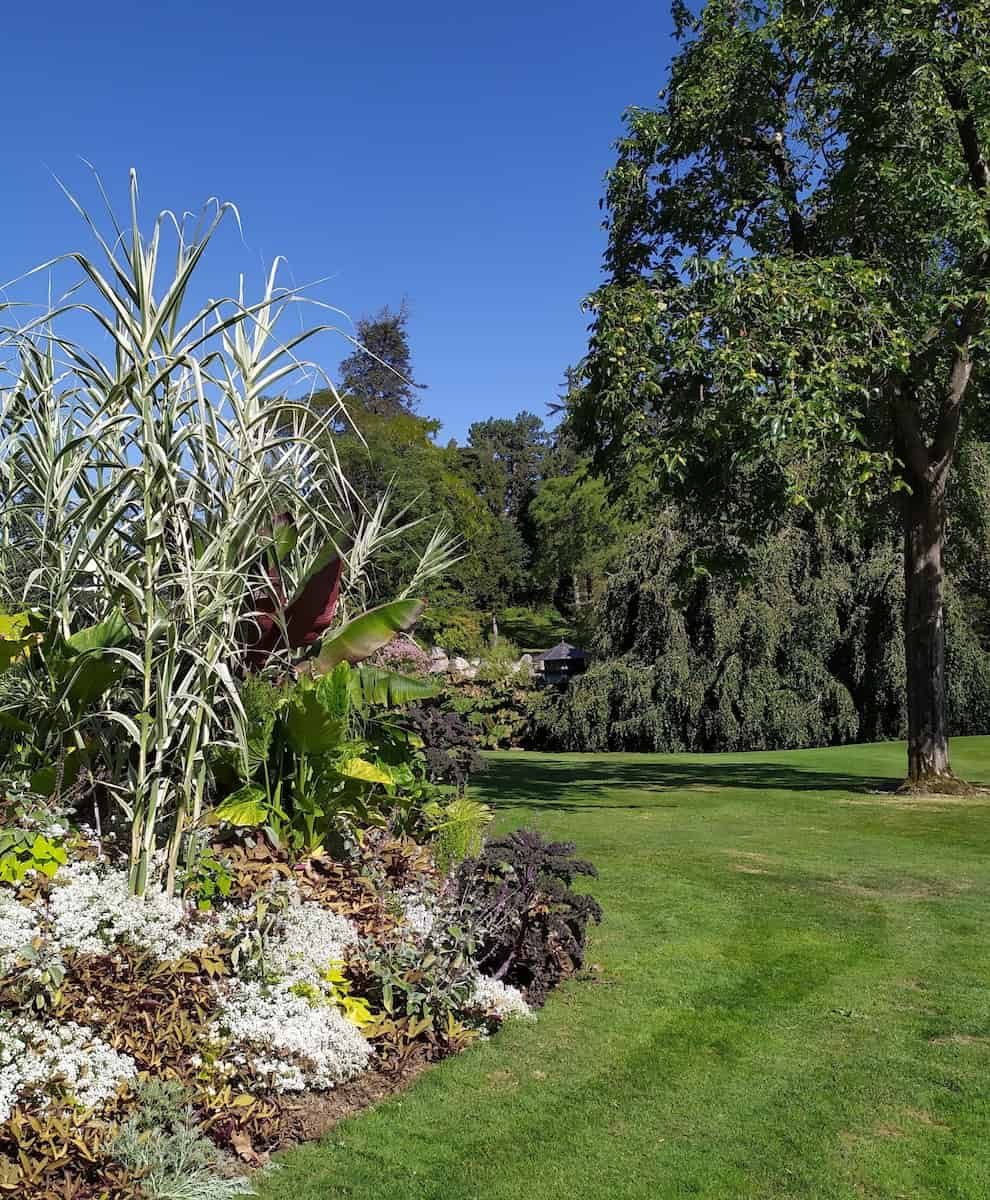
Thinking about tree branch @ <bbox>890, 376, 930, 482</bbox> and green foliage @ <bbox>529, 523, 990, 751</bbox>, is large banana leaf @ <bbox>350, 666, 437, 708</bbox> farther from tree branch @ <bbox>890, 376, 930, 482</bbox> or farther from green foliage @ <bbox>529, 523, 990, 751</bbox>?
green foliage @ <bbox>529, 523, 990, 751</bbox>

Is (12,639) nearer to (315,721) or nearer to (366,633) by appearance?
(315,721)

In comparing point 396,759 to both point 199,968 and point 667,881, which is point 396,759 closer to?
point 199,968

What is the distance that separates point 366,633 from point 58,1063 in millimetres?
2414

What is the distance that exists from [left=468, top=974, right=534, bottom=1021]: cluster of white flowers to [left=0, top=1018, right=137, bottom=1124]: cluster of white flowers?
Answer: 4.78 feet

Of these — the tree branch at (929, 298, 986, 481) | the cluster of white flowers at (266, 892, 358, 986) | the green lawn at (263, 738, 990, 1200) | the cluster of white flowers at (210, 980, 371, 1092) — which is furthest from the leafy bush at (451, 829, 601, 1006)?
the tree branch at (929, 298, 986, 481)

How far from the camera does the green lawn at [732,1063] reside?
3100mm

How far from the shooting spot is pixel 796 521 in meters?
21.5

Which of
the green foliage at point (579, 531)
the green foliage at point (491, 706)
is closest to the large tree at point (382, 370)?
the green foliage at point (579, 531)

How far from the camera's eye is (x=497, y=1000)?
13.9 ft

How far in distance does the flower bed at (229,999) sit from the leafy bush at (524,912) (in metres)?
0.01

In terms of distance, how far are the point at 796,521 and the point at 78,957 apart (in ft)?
65.4

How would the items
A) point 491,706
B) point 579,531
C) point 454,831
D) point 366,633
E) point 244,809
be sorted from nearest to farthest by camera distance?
point 244,809, point 366,633, point 454,831, point 491,706, point 579,531

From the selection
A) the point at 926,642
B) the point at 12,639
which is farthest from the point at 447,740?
the point at 926,642

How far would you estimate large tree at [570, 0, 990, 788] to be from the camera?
10.0 metres
